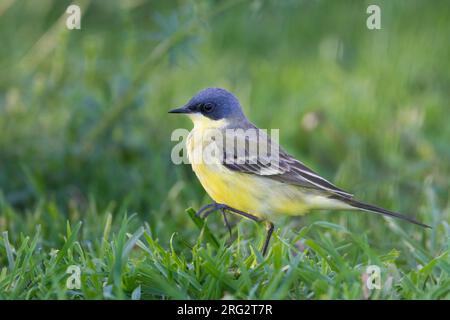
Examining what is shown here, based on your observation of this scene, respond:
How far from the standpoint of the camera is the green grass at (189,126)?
3.70 meters

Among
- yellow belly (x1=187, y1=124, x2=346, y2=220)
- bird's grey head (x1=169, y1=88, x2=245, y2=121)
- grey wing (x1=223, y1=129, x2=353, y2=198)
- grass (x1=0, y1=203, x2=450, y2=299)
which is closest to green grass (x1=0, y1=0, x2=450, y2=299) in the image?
grass (x1=0, y1=203, x2=450, y2=299)

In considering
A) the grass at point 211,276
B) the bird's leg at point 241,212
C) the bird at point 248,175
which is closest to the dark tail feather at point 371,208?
the bird at point 248,175

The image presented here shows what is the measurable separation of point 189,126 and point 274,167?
2.45m

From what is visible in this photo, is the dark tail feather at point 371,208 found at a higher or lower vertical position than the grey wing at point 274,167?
lower

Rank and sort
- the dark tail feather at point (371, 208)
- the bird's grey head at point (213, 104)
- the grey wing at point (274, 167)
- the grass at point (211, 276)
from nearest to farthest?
the grass at point (211, 276)
the dark tail feather at point (371, 208)
the grey wing at point (274, 167)
the bird's grey head at point (213, 104)

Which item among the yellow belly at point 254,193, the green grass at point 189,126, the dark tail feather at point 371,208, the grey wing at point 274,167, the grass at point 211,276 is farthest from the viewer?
the grey wing at point 274,167

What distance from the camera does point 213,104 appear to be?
4.86m

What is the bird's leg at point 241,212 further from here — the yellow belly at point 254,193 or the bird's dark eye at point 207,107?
the bird's dark eye at point 207,107

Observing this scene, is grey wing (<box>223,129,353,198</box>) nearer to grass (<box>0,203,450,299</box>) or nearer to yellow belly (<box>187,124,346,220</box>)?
yellow belly (<box>187,124,346,220</box>)

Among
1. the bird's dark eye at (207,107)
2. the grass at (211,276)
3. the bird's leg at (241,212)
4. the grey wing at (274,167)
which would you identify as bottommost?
the grass at (211,276)

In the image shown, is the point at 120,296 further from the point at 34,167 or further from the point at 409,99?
the point at 409,99

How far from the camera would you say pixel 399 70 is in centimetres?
816

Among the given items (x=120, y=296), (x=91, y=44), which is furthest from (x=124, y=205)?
(x=120, y=296)
